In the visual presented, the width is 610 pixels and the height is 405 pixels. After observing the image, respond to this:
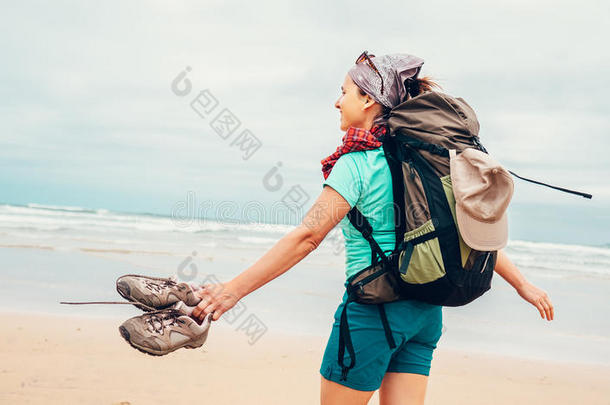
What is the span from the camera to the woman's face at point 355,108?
1.89 m

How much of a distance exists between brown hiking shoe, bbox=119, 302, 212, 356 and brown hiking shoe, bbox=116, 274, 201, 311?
0.08 feet

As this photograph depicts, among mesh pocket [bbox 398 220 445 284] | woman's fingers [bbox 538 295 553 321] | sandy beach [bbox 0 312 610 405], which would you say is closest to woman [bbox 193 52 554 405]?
mesh pocket [bbox 398 220 445 284]

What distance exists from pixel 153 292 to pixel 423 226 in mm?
885

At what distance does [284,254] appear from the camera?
5.39 feet

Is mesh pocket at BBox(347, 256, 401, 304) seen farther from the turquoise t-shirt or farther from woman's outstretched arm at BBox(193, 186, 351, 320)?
Answer: woman's outstretched arm at BBox(193, 186, 351, 320)

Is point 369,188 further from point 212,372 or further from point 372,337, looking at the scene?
point 212,372

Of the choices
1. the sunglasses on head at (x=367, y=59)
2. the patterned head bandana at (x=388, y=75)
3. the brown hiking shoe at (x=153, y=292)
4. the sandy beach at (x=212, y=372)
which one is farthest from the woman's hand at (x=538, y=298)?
the sandy beach at (x=212, y=372)

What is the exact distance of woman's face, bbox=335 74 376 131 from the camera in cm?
189

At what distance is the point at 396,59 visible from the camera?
195 centimetres

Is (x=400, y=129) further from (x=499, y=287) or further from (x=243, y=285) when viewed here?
(x=499, y=287)

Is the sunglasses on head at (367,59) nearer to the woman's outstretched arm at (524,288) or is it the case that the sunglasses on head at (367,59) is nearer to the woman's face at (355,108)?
the woman's face at (355,108)

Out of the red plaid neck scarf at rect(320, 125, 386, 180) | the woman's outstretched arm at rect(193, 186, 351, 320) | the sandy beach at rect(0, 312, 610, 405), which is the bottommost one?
the sandy beach at rect(0, 312, 610, 405)

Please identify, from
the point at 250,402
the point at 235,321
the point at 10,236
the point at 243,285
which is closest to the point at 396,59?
the point at 243,285

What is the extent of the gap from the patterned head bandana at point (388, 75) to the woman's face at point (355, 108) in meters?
0.03
